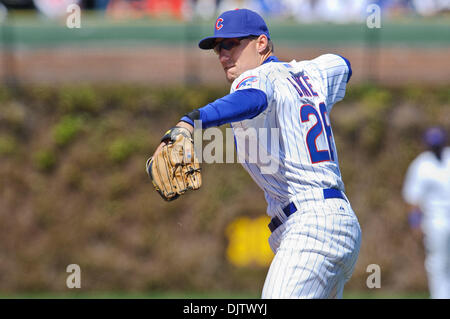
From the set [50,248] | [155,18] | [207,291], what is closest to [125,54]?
[155,18]

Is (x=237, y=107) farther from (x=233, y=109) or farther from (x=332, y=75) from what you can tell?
(x=332, y=75)

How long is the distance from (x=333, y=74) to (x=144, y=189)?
6.20 m

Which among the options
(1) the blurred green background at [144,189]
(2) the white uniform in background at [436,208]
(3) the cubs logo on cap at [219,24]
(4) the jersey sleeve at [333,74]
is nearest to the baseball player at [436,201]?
(2) the white uniform in background at [436,208]

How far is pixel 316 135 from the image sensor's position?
10.4ft

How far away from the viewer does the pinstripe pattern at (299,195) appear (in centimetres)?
299

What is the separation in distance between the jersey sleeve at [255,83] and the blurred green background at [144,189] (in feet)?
20.7

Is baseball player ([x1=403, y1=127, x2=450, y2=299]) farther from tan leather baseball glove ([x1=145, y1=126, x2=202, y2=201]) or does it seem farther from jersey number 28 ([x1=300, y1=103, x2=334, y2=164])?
tan leather baseball glove ([x1=145, y1=126, x2=202, y2=201])

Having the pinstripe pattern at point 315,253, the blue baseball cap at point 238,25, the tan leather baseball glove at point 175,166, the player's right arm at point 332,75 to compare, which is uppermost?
the blue baseball cap at point 238,25

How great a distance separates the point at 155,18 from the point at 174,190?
978 centimetres

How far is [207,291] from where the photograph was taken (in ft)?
30.2

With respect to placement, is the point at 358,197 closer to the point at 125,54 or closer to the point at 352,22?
the point at 352,22
